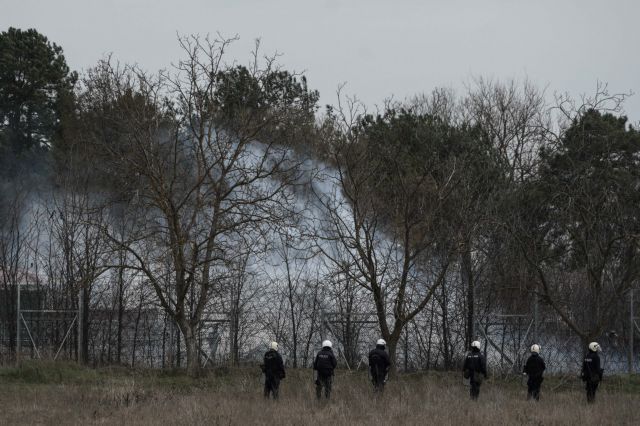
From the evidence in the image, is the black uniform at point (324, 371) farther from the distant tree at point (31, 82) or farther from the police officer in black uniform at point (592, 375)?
the distant tree at point (31, 82)

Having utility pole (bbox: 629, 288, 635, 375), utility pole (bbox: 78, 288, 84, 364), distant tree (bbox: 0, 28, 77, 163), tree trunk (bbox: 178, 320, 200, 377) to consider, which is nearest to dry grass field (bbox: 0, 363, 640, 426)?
tree trunk (bbox: 178, 320, 200, 377)

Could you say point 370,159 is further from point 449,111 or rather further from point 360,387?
point 449,111

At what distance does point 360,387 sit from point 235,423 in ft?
22.8

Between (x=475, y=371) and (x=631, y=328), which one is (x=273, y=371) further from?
(x=631, y=328)

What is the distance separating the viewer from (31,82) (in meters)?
41.9

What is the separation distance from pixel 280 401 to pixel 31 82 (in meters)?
28.1

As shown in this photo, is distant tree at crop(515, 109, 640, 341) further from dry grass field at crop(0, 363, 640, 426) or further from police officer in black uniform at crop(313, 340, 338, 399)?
police officer in black uniform at crop(313, 340, 338, 399)

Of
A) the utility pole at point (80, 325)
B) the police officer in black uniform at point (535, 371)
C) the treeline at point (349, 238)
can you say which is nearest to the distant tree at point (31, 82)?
the treeline at point (349, 238)

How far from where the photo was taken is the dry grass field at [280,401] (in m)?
15.7

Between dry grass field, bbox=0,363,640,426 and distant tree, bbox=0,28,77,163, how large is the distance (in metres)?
21.2

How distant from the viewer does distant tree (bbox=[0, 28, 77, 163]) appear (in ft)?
135

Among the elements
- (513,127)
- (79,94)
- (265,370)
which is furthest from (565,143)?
(79,94)

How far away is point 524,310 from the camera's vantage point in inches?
1061

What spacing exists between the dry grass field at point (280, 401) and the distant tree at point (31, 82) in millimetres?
21180
